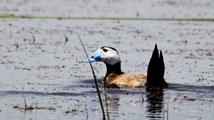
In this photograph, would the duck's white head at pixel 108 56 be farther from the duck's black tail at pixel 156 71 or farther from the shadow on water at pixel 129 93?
the duck's black tail at pixel 156 71

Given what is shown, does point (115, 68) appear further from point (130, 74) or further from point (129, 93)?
point (129, 93)

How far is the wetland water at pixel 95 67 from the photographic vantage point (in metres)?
11.1

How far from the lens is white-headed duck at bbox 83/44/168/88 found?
1331 cm

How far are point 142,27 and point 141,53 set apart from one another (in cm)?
696

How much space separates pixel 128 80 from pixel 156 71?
3.13 ft

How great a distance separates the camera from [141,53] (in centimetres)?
1914

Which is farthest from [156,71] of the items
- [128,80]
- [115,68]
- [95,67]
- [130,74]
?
[95,67]

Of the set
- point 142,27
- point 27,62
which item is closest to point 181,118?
point 27,62

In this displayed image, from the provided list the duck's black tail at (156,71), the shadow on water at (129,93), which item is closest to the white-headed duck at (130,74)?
the duck's black tail at (156,71)

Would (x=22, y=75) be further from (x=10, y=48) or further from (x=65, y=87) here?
(x=10, y=48)

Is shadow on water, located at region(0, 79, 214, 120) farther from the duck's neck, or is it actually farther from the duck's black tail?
the duck's neck

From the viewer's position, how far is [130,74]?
1438 cm

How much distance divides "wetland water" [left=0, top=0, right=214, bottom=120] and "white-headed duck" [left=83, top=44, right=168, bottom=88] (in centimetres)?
24

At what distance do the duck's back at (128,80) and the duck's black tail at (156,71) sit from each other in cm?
A: 25
